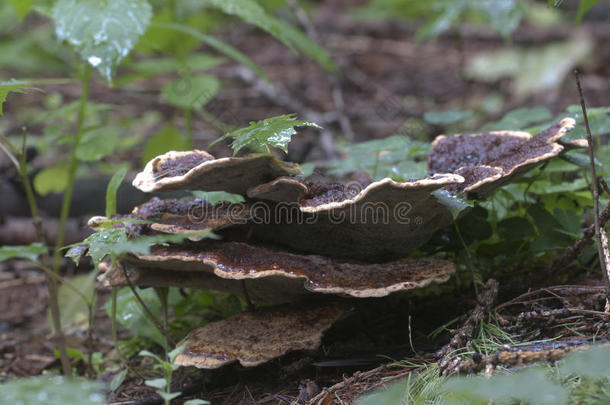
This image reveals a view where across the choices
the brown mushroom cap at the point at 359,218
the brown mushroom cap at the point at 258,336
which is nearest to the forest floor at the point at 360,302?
the brown mushroom cap at the point at 258,336

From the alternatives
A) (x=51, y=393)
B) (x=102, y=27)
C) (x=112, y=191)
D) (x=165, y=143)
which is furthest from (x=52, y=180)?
(x=51, y=393)

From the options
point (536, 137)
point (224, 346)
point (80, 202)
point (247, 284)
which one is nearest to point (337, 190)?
point (247, 284)

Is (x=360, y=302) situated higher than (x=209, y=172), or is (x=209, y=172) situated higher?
(x=209, y=172)

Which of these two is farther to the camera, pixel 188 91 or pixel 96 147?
pixel 188 91

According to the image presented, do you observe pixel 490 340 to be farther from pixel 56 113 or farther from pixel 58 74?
pixel 58 74

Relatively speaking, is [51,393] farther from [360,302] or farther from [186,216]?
[360,302]

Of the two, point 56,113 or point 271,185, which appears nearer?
point 271,185
